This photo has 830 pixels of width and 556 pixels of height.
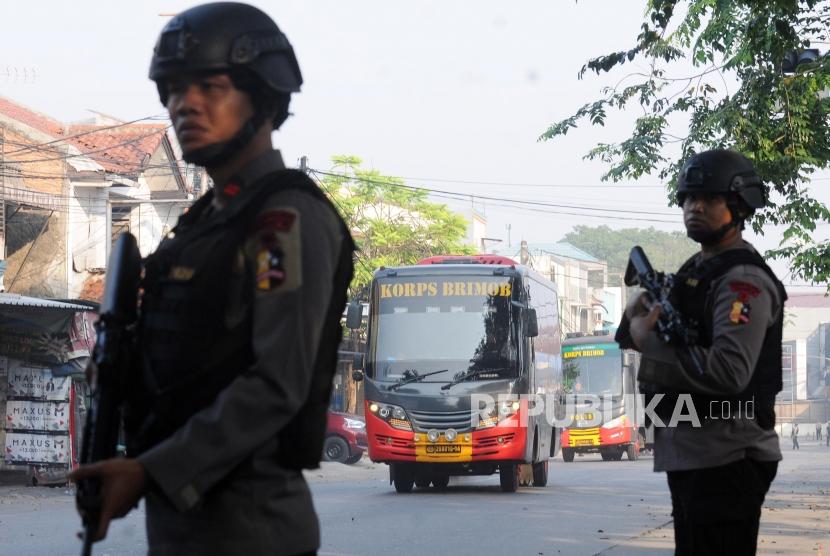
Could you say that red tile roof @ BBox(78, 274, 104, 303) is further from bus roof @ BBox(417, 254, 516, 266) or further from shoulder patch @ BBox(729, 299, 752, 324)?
shoulder patch @ BBox(729, 299, 752, 324)

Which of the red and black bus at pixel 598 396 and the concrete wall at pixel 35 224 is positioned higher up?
the concrete wall at pixel 35 224

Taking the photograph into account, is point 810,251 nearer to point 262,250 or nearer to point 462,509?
point 462,509

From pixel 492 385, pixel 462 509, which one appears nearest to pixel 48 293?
pixel 492 385

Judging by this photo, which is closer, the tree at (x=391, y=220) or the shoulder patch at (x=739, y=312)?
the shoulder patch at (x=739, y=312)

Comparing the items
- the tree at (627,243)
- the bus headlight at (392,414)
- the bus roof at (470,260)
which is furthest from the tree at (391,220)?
the tree at (627,243)

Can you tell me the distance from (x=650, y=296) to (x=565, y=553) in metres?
6.72

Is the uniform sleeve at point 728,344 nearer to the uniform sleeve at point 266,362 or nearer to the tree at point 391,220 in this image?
the uniform sleeve at point 266,362

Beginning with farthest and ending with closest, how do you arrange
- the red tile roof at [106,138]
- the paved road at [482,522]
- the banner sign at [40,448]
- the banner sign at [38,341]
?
the red tile roof at [106,138] → the banner sign at [38,341] → the banner sign at [40,448] → the paved road at [482,522]

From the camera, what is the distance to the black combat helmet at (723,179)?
445 centimetres

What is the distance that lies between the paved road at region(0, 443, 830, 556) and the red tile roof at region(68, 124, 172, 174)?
55.1 ft

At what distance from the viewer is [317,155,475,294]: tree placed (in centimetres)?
4484

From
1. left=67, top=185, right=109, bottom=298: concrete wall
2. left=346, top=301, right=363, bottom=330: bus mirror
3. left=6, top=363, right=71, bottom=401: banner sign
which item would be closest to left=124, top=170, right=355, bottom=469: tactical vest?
left=346, top=301, right=363, bottom=330: bus mirror

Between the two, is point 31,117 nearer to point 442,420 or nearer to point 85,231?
point 85,231

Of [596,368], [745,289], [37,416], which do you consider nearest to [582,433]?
[596,368]
